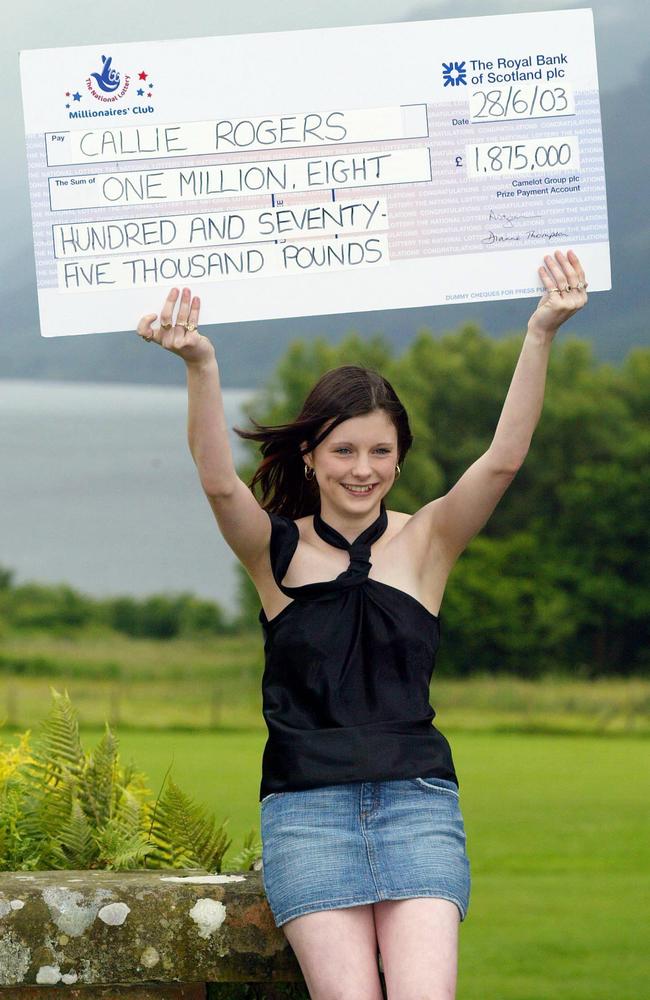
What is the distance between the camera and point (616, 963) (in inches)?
286

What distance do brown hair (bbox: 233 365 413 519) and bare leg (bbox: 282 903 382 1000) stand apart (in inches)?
43.7

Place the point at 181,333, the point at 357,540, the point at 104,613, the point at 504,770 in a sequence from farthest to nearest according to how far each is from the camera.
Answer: the point at 104,613, the point at 504,770, the point at 357,540, the point at 181,333

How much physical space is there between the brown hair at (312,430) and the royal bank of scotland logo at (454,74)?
2.74 feet

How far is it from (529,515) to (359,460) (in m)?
18.1

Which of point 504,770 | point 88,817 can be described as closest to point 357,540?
point 88,817

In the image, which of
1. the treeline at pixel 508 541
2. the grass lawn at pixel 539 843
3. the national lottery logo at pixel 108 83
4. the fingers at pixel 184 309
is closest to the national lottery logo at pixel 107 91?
the national lottery logo at pixel 108 83

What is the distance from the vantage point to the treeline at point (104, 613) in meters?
19.9

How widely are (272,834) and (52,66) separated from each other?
2.06 meters

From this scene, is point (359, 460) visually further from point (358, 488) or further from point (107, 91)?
point (107, 91)

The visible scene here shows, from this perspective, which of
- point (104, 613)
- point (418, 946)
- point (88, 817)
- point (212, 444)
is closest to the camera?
point (418, 946)

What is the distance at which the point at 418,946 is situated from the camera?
110 inches

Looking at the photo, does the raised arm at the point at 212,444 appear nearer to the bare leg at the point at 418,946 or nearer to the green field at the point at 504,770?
the green field at the point at 504,770
